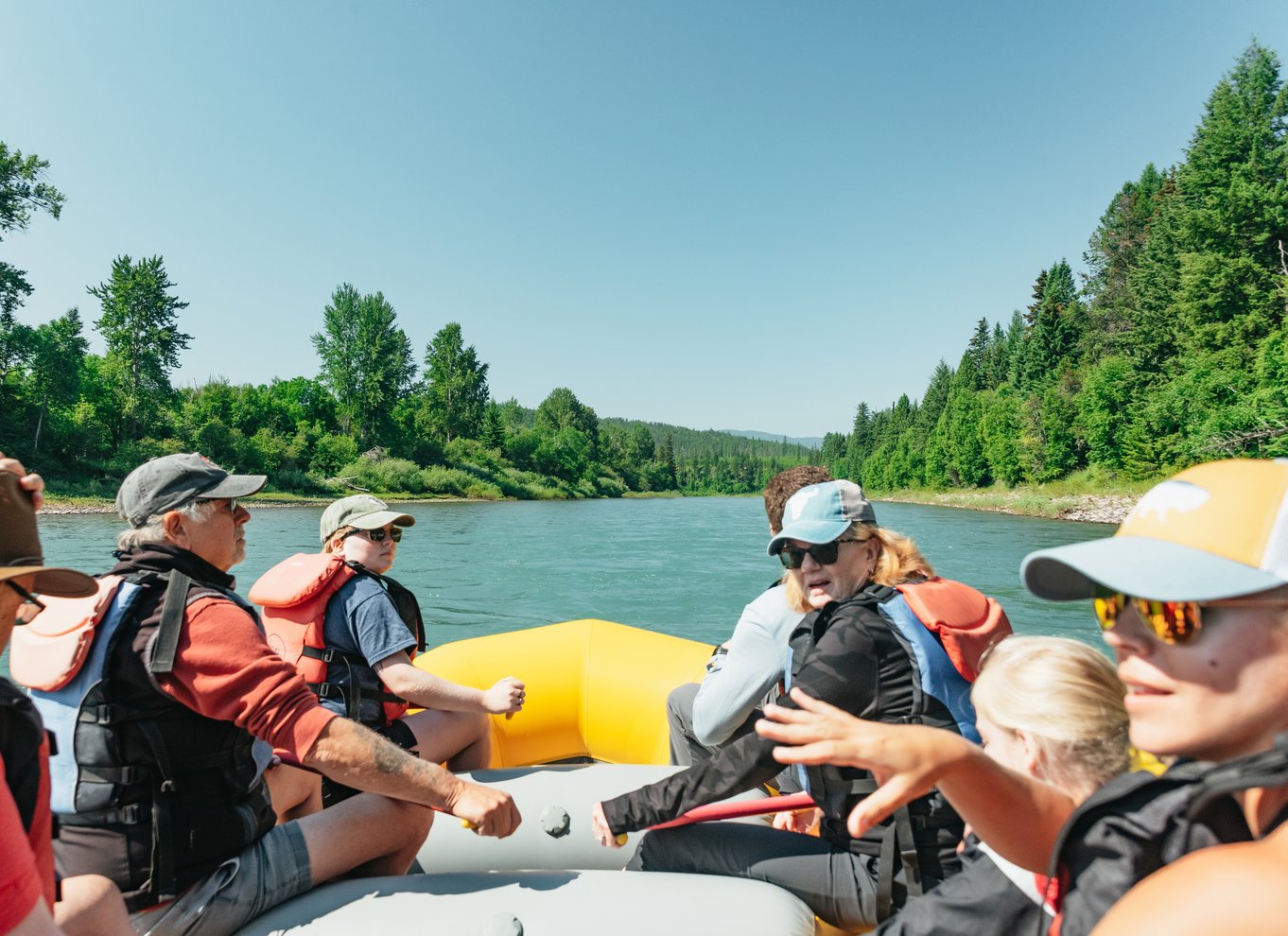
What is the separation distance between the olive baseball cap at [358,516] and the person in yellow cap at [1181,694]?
225 centimetres

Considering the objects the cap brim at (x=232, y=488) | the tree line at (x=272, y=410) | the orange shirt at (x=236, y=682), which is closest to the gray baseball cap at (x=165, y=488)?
the cap brim at (x=232, y=488)

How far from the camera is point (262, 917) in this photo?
1645 millimetres

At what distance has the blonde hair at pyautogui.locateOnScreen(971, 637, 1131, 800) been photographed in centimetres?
120

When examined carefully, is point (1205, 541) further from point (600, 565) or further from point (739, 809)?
point (600, 565)

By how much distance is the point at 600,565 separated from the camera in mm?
14547

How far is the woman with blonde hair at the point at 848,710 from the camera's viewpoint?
5.43ft

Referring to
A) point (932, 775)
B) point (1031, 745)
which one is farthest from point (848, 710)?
point (932, 775)

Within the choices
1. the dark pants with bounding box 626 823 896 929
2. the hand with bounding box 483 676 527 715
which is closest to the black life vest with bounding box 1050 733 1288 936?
the dark pants with bounding box 626 823 896 929

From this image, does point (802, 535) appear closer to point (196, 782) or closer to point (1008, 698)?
point (1008, 698)

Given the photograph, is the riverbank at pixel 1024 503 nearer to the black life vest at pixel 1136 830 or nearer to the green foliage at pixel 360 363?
the green foliage at pixel 360 363

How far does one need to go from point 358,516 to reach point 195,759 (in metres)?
1.30

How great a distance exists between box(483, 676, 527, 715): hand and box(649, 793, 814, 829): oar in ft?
2.64

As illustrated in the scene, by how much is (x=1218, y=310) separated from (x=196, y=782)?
114 ft

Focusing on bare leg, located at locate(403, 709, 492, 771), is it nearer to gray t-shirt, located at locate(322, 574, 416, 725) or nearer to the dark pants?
gray t-shirt, located at locate(322, 574, 416, 725)
